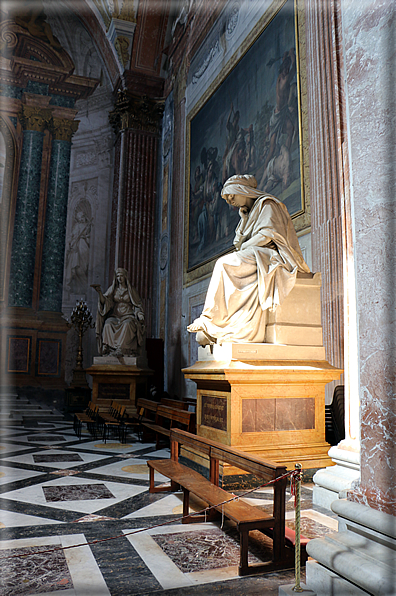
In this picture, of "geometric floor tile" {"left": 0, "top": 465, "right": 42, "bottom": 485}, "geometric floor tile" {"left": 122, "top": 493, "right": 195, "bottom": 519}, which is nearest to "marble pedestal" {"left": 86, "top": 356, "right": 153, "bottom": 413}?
"geometric floor tile" {"left": 0, "top": 465, "right": 42, "bottom": 485}

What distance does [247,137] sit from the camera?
30.4 feet

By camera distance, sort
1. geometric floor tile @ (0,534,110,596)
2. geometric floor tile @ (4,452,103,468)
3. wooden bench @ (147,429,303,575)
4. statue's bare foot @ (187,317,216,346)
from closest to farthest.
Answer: geometric floor tile @ (0,534,110,596)
wooden bench @ (147,429,303,575)
statue's bare foot @ (187,317,216,346)
geometric floor tile @ (4,452,103,468)

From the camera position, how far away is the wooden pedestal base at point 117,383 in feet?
31.8

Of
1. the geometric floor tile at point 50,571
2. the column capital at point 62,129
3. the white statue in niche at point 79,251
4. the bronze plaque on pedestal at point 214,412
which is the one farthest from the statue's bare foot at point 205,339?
the column capital at point 62,129

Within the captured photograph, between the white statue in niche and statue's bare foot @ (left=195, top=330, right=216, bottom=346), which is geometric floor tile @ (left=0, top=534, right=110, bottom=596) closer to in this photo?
statue's bare foot @ (left=195, top=330, right=216, bottom=346)

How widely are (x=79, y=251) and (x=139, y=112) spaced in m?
4.68

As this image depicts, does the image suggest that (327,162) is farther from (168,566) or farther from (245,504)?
(168,566)

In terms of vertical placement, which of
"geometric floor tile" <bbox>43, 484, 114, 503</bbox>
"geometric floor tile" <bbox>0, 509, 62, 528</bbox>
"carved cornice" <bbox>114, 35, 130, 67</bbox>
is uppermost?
"carved cornice" <bbox>114, 35, 130, 67</bbox>

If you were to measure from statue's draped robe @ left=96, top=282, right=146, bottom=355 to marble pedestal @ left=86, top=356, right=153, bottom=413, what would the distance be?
0.47m

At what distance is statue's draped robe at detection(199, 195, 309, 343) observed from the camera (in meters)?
4.59

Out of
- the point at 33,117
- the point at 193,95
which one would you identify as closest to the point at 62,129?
the point at 33,117

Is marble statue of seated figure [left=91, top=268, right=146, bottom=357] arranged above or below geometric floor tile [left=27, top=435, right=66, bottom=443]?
above

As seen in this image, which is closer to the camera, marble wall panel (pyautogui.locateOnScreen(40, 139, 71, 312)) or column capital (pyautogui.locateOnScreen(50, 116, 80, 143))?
marble wall panel (pyautogui.locateOnScreen(40, 139, 71, 312))

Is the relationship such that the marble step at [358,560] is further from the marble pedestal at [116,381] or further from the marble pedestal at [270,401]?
the marble pedestal at [116,381]
